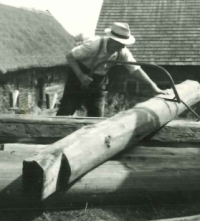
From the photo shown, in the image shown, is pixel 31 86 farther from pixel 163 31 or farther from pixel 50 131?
pixel 50 131

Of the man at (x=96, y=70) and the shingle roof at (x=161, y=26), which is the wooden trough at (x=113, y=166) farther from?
the shingle roof at (x=161, y=26)

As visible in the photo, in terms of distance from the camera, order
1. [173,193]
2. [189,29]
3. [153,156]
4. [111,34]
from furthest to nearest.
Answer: [189,29], [111,34], [153,156], [173,193]

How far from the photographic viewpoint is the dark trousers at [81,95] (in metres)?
5.69

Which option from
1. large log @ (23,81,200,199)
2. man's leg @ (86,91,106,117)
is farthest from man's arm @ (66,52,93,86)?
large log @ (23,81,200,199)

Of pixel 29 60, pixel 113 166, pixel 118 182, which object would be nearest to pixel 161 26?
pixel 29 60

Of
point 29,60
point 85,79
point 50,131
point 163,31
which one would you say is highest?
point 163,31

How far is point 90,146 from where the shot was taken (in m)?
3.17

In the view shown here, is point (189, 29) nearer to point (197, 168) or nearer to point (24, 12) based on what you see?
point (24, 12)

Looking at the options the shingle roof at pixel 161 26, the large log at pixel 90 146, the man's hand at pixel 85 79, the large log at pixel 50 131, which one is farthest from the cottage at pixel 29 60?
the large log at pixel 90 146

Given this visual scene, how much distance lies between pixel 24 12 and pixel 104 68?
821 inches

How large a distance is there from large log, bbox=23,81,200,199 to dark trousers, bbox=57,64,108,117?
4.07ft

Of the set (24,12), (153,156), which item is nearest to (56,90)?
(24,12)

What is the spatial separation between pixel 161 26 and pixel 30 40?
7.11 meters

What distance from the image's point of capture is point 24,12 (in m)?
25.2
